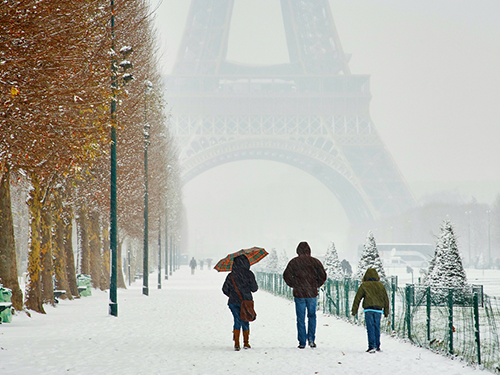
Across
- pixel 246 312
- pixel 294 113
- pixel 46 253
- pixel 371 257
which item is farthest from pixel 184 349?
pixel 294 113

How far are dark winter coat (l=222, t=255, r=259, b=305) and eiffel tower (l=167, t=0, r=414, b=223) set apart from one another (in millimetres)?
66175

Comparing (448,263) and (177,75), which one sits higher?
(177,75)

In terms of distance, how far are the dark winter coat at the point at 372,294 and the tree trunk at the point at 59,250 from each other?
39.9 ft

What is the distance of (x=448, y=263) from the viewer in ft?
74.1

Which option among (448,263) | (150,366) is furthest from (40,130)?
(448,263)

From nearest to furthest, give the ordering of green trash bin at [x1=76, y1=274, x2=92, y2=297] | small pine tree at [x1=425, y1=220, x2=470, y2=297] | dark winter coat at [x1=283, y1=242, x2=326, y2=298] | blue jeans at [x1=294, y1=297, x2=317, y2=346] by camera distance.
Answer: dark winter coat at [x1=283, y1=242, x2=326, y2=298] < blue jeans at [x1=294, y1=297, x2=317, y2=346] < small pine tree at [x1=425, y1=220, x2=470, y2=297] < green trash bin at [x1=76, y1=274, x2=92, y2=297]

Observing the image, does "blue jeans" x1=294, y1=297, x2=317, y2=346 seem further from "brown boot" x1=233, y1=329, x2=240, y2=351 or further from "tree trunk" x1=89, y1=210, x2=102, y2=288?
"tree trunk" x1=89, y1=210, x2=102, y2=288

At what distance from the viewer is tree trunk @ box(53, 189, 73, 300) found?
802 inches

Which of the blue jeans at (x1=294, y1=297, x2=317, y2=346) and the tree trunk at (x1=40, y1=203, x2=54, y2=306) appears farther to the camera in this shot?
the tree trunk at (x1=40, y1=203, x2=54, y2=306)

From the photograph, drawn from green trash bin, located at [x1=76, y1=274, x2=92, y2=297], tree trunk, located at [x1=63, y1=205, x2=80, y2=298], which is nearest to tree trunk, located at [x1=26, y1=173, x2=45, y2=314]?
tree trunk, located at [x1=63, y1=205, x2=80, y2=298]

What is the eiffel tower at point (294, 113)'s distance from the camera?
77.7 m

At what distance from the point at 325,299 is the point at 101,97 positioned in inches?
406

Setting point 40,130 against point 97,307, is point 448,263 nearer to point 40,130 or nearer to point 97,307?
point 97,307

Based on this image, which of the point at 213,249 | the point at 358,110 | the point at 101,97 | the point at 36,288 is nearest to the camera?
the point at 101,97
